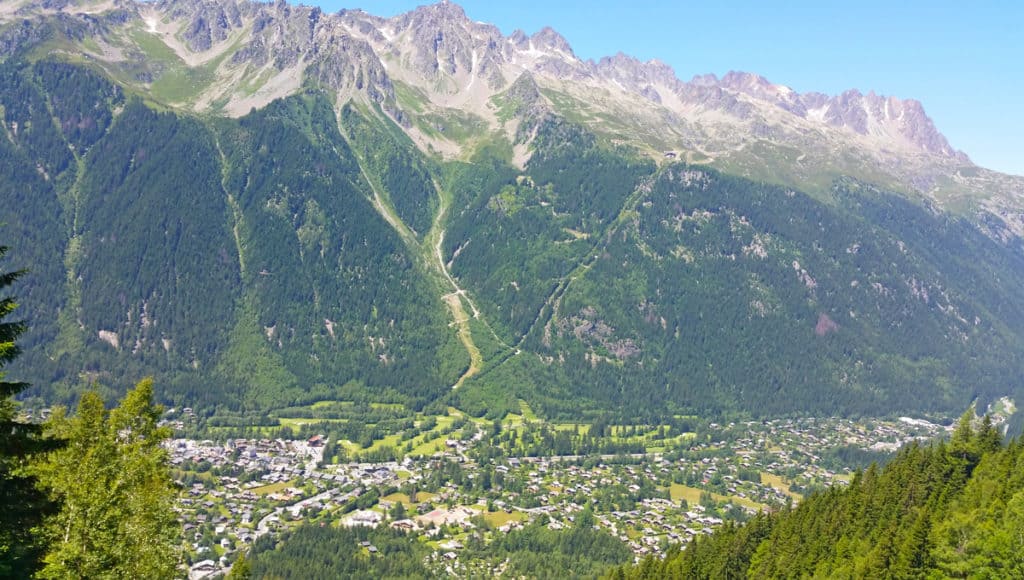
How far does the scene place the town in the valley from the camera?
138m

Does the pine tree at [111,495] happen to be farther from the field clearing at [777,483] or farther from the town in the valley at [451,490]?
the field clearing at [777,483]

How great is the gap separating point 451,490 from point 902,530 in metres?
106

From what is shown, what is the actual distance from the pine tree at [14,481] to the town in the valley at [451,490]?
284ft

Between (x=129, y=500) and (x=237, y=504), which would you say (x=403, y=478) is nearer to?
(x=237, y=504)


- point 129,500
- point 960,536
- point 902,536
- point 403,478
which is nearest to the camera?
point 129,500

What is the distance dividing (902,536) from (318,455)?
14337 cm

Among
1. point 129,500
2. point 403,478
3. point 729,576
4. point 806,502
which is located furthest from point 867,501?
point 403,478

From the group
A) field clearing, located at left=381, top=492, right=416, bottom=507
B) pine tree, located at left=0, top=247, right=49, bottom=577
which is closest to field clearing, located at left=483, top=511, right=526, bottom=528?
field clearing, located at left=381, top=492, right=416, bottom=507

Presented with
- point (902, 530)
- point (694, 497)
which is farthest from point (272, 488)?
point (902, 530)

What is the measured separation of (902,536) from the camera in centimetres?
7038

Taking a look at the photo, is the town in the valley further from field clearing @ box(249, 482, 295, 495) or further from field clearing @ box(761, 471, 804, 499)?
field clearing @ box(761, 471, 804, 499)

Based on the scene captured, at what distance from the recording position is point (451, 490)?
533ft

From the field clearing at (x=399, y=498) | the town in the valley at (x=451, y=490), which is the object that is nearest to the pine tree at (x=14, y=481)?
the town in the valley at (x=451, y=490)

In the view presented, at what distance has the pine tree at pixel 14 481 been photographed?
115ft
